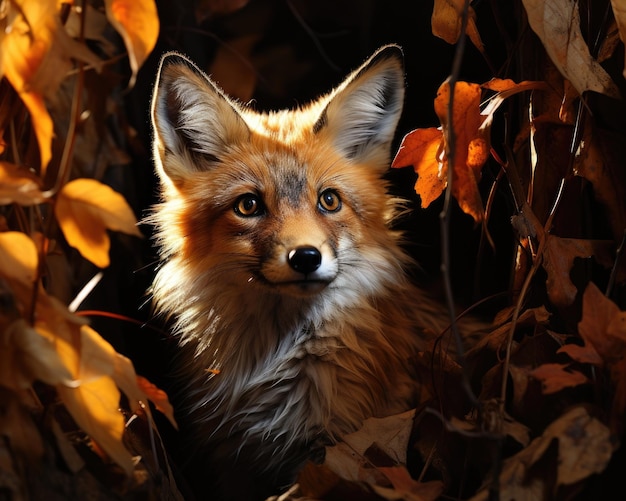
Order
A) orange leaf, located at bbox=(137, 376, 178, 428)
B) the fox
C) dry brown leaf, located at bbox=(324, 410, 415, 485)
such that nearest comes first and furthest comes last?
orange leaf, located at bbox=(137, 376, 178, 428) → dry brown leaf, located at bbox=(324, 410, 415, 485) → the fox

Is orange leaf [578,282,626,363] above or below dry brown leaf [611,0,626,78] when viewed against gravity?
below

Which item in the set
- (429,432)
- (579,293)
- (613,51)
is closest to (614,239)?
(579,293)

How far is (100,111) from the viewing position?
1.99 m

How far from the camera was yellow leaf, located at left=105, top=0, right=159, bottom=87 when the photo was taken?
1546 mm

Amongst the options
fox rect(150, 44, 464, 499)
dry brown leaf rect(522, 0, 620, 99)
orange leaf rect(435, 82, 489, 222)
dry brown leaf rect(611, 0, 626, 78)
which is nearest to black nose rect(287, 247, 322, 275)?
fox rect(150, 44, 464, 499)

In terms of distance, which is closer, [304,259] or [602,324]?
[602,324]

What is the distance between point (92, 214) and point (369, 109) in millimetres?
1289

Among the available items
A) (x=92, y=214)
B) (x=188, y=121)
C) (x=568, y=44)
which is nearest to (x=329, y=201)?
(x=188, y=121)

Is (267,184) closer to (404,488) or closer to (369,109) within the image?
(369,109)

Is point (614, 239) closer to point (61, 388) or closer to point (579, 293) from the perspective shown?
point (579, 293)

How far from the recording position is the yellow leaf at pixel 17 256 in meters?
1.56

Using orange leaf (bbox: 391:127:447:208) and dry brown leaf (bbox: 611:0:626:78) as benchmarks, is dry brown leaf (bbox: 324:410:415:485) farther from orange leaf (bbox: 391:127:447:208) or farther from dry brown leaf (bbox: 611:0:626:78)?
dry brown leaf (bbox: 611:0:626:78)

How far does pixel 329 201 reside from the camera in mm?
2412

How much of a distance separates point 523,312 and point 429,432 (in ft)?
1.44
